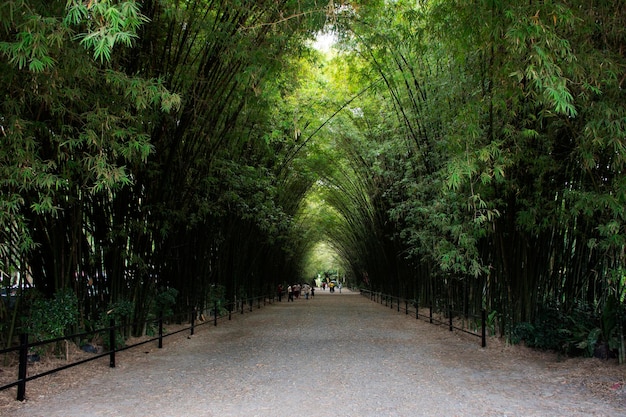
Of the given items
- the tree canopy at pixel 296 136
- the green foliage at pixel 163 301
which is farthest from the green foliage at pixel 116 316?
the green foliage at pixel 163 301

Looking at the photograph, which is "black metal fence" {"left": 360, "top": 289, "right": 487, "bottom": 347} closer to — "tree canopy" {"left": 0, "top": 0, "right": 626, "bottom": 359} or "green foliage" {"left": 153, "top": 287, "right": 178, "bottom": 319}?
"tree canopy" {"left": 0, "top": 0, "right": 626, "bottom": 359}

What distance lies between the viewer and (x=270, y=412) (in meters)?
3.37

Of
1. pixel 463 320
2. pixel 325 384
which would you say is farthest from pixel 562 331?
pixel 325 384

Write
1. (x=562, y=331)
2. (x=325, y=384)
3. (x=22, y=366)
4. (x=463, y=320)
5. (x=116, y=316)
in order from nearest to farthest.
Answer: (x=22, y=366) → (x=325, y=384) → (x=562, y=331) → (x=116, y=316) → (x=463, y=320)

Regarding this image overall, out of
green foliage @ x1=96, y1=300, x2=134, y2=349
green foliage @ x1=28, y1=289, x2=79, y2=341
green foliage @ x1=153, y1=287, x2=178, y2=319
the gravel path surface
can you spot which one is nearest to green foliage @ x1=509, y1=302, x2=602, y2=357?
the gravel path surface

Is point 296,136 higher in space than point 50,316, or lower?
higher

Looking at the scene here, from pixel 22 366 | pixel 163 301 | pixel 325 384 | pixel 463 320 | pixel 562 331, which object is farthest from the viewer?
pixel 463 320

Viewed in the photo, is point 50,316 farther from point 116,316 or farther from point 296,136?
point 296,136

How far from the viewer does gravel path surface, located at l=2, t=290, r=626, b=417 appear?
346cm

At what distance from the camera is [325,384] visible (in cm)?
423

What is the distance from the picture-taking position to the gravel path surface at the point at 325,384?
3.46m

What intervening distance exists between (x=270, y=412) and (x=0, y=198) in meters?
2.40

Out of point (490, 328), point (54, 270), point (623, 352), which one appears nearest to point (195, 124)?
point (54, 270)

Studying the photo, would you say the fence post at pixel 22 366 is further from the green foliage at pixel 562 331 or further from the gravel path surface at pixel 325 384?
the green foliage at pixel 562 331
